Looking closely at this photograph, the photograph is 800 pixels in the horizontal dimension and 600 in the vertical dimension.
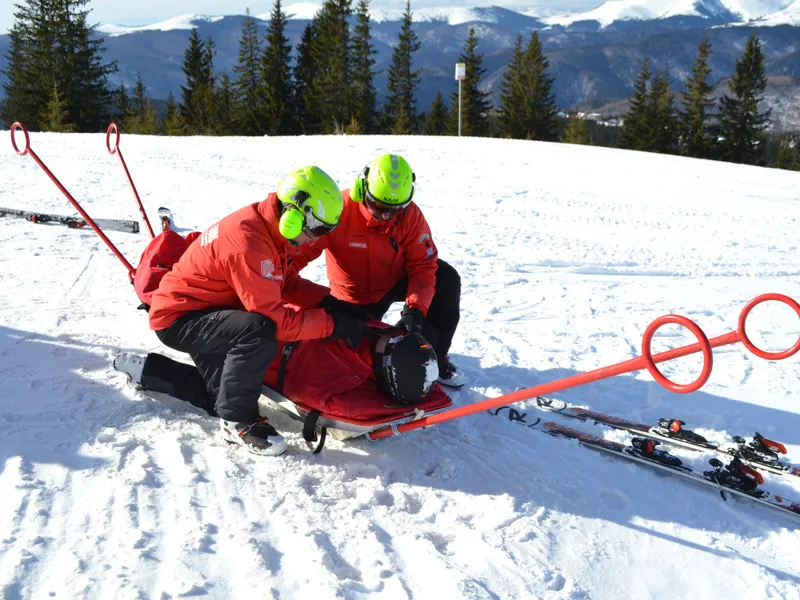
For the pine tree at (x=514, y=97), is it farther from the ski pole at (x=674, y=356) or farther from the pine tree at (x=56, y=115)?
the ski pole at (x=674, y=356)

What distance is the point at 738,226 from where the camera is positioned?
930 centimetres

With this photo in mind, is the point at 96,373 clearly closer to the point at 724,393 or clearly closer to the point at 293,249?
the point at 293,249

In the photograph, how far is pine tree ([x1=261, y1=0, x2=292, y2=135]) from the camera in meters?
37.4

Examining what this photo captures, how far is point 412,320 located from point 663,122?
41019mm

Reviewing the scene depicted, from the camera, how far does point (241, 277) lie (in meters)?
3.25

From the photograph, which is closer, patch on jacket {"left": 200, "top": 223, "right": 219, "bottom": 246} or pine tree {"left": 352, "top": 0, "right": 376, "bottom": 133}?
patch on jacket {"left": 200, "top": 223, "right": 219, "bottom": 246}

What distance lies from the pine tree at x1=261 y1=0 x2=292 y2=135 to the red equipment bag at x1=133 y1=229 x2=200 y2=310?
113 feet

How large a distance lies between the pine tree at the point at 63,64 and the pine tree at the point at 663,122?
106 ft

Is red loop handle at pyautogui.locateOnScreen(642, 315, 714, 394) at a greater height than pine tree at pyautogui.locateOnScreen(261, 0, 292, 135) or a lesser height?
lesser

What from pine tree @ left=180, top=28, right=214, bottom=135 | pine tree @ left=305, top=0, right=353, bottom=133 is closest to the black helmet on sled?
pine tree @ left=305, top=0, right=353, bottom=133

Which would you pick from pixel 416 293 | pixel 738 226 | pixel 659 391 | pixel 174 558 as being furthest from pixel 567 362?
pixel 738 226

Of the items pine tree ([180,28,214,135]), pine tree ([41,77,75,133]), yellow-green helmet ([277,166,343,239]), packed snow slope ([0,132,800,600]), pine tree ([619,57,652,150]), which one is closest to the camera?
packed snow slope ([0,132,800,600])

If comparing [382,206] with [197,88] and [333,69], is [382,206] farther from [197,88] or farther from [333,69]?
[197,88]

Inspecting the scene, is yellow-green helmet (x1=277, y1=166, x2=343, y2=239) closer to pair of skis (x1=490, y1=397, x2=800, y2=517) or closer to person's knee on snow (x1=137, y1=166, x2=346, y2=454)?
person's knee on snow (x1=137, y1=166, x2=346, y2=454)
